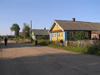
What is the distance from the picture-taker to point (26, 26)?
6575cm

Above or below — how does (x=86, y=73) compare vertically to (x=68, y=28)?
below

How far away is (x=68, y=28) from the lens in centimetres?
2791

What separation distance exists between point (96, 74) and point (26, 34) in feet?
209

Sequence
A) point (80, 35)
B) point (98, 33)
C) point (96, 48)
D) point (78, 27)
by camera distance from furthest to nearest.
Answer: point (78, 27)
point (98, 33)
point (80, 35)
point (96, 48)

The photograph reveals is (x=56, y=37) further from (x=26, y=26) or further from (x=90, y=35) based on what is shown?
(x=26, y=26)

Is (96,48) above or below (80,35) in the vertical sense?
below

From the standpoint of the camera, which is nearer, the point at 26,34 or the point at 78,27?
the point at 78,27

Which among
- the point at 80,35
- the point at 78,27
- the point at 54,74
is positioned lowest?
the point at 54,74

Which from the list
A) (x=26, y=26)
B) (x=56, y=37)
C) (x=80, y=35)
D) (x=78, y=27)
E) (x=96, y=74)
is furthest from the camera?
(x=26, y=26)

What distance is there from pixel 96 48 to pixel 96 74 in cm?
781

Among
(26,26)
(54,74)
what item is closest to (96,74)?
(54,74)

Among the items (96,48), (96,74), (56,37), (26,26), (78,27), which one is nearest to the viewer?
(96,74)

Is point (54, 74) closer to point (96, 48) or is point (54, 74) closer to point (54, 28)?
point (96, 48)

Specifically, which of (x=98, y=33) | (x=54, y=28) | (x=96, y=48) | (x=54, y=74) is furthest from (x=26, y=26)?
(x=54, y=74)
